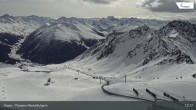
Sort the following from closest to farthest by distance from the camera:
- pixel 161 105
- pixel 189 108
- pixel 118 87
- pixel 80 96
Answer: pixel 189 108 → pixel 161 105 → pixel 80 96 → pixel 118 87

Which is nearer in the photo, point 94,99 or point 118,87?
point 94,99

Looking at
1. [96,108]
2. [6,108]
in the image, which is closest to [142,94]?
[96,108]

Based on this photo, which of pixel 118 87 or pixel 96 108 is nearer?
pixel 96 108

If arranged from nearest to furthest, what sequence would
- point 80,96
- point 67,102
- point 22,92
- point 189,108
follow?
point 189,108 < point 67,102 < point 80,96 < point 22,92

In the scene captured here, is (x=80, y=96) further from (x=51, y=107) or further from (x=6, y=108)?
(x=6, y=108)

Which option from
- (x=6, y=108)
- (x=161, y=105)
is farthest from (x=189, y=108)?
(x=6, y=108)

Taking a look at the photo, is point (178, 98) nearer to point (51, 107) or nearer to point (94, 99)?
point (94, 99)

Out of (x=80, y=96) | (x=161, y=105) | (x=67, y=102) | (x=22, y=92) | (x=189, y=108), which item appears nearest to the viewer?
(x=189, y=108)
